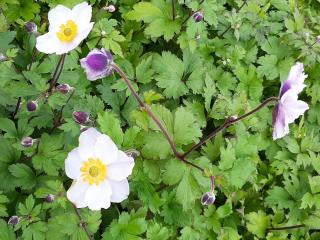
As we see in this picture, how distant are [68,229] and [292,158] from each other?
5.99ft

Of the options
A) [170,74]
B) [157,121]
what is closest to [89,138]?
[157,121]

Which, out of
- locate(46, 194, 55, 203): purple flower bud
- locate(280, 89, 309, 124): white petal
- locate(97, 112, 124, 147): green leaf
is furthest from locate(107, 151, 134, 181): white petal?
locate(280, 89, 309, 124): white petal

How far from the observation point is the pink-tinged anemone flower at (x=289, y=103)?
178 cm

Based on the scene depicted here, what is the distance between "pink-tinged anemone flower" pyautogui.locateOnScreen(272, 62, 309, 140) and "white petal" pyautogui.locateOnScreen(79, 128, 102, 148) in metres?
0.77

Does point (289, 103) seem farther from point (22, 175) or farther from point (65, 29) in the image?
point (22, 175)

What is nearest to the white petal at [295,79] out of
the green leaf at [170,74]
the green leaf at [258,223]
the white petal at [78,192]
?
the white petal at [78,192]

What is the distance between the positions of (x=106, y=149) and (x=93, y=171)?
4.5 inches

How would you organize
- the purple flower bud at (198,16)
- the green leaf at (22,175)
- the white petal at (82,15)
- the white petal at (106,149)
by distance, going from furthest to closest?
the purple flower bud at (198,16)
the green leaf at (22,175)
the white petal at (82,15)
the white petal at (106,149)

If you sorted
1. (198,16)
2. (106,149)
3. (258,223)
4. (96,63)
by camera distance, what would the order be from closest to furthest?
(106,149)
(96,63)
(198,16)
(258,223)

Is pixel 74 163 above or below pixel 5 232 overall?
above

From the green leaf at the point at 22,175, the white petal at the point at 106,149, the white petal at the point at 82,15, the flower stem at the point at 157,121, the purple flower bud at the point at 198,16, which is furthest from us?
the purple flower bud at the point at 198,16

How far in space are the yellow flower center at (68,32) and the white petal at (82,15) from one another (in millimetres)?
27

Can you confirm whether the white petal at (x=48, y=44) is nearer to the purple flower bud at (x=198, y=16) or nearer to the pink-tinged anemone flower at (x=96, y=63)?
the pink-tinged anemone flower at (x=96, y=63)

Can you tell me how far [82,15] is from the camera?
6.95 ft
